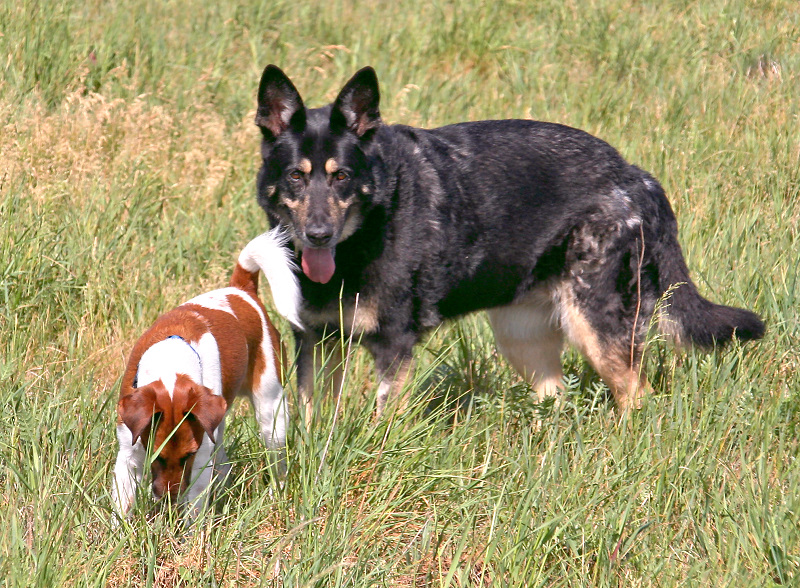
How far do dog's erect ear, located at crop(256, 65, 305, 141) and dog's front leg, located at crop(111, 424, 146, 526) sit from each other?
159 cm

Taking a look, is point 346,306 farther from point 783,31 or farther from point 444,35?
point 783,31

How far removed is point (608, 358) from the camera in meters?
4.27

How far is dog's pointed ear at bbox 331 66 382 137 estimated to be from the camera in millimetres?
3836

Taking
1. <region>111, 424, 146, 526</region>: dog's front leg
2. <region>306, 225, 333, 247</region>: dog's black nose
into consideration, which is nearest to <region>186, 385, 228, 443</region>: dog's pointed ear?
<region>111, 424, 146, 526</region>: dog's front leg

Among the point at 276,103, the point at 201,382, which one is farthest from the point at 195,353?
the point at 276,103

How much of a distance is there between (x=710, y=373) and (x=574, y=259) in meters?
0.86

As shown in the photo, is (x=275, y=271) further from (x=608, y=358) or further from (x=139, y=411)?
(x=608, y=358)

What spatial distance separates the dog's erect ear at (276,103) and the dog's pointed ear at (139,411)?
1540 millimetres

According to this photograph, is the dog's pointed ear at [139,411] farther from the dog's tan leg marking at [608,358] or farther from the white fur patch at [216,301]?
the dog's tan leg marking at [608,358]

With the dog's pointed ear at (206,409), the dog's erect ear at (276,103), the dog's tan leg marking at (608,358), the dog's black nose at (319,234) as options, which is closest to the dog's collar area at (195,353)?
the dog's pointed ear at (206,409)

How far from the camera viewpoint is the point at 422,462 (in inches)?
125

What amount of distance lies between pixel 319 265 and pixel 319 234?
0.22 m

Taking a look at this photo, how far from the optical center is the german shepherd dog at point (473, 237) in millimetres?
3859

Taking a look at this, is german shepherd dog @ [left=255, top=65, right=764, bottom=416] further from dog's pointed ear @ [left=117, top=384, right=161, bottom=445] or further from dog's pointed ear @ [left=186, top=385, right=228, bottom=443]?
dog's pointed ear @ [left=117, top=384, right=161, bottom=445]
